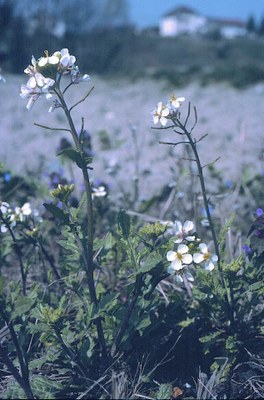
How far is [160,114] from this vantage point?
1.78m

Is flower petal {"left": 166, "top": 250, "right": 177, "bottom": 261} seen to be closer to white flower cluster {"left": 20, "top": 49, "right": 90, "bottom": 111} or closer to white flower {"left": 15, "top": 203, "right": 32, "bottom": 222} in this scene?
white flower cluster {"left": 20, "top": 49, "right": 90, "bottom": 111}

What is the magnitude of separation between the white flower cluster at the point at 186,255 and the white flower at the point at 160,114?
364mm

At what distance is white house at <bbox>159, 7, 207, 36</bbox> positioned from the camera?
83.4 meters

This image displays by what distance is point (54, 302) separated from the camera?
6.92 ft

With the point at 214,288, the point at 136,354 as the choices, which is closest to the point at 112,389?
the point at 136,354

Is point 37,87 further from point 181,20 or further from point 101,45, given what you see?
point 181,20

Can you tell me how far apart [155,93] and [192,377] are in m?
8.61

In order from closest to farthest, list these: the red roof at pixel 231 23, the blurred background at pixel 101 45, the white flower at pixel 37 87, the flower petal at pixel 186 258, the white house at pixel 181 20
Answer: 1. the white flower at pixel 37 87
2. the flower petal at pixel 186 258
3. the blurred background at pixel 101 45
4. the red roof at pixel 231 23
5. the white house at pixel 181 20

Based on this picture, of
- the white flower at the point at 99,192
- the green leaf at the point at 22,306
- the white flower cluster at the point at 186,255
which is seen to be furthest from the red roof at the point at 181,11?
the green leaf at the point at 22,306

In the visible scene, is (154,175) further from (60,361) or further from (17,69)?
(17,69)

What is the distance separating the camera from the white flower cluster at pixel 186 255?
1.72 metres

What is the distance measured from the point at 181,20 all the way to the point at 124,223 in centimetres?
8798

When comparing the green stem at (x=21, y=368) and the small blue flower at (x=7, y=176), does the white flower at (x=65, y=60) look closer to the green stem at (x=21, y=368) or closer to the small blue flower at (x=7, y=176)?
the green stem at (x=21, y=368)

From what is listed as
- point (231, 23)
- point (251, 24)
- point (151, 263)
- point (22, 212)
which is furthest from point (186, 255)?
point (231, 23)
